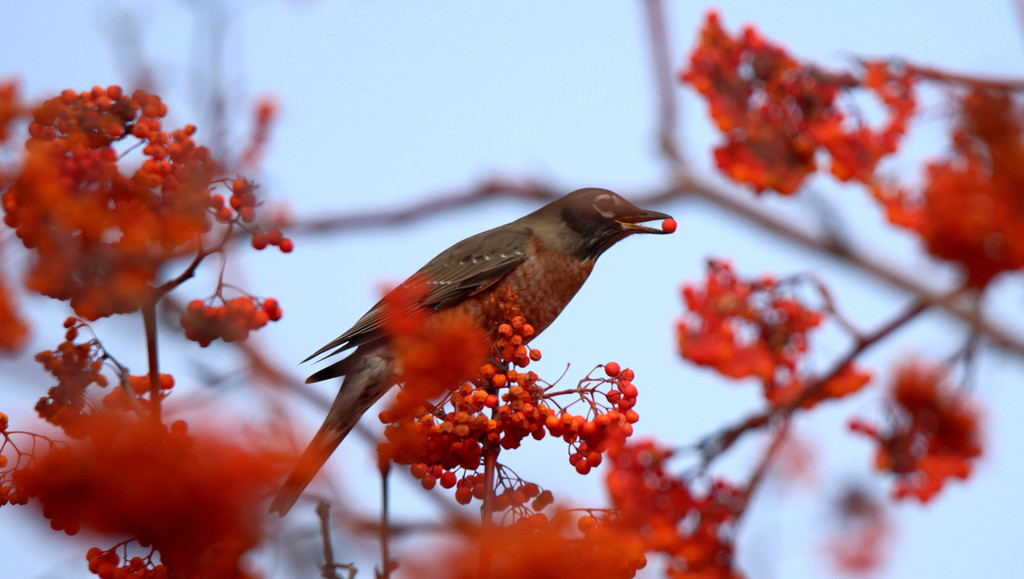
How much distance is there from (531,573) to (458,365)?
429 mm

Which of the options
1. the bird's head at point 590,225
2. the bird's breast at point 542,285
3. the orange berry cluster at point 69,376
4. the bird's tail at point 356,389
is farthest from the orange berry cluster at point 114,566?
the bird's head at point 590,225

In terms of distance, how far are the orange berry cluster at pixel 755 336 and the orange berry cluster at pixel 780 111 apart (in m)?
0.37

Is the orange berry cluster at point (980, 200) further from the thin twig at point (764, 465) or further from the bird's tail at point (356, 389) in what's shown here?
the bird's tail at point (356, 389)

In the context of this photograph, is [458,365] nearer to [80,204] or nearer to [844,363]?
[844,363]

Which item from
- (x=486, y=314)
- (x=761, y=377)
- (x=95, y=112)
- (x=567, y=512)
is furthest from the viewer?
(x=486, y=314)

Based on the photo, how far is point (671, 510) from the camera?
3320 millimetres

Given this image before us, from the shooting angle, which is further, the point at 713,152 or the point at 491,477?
the point at 713,152

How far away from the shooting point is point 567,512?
2172 mm

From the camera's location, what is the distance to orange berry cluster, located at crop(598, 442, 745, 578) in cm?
312

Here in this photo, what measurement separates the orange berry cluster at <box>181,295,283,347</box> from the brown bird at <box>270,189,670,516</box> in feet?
6.28

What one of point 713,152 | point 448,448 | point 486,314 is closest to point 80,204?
point 448,448

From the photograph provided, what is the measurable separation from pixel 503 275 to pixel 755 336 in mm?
2194

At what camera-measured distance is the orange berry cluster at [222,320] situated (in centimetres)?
273

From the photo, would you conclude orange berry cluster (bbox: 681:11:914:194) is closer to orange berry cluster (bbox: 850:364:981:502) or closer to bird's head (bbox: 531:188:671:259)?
orange berry cluster (bbox: 850:364:981:502)
